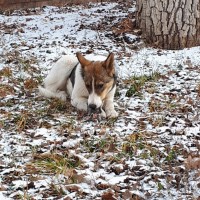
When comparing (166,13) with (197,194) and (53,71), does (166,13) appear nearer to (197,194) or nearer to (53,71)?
(53,71)

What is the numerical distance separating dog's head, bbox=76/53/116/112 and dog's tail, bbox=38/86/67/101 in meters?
0.70

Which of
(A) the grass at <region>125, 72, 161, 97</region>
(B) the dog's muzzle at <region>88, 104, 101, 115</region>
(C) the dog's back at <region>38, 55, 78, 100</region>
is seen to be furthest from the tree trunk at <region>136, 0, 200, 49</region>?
(B) the dog's muzzle at <region>88, 104, 101, 115</region>

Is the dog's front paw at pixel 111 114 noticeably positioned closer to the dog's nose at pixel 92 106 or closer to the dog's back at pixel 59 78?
the dog's nose at pixel 92 106

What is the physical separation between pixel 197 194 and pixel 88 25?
7.38 m

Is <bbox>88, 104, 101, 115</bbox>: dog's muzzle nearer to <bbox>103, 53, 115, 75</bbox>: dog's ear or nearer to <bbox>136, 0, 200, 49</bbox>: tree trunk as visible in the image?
<bbox>103, 53, 115, 75</bbox>: dog's ear

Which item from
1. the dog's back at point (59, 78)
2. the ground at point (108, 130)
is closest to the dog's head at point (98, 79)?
the ground at point (108, 130)

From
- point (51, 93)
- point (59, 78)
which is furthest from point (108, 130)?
point (59, 78)

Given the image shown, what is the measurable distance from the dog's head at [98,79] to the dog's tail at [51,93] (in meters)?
0.70

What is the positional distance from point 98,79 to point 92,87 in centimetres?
14

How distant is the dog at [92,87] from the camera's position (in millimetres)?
5676

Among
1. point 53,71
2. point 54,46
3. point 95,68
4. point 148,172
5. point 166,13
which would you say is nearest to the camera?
point 148,172

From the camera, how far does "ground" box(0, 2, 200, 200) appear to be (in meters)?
3.91

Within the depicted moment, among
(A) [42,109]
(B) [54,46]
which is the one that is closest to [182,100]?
(A) [42,109]

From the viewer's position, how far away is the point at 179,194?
146 inches
